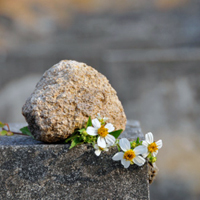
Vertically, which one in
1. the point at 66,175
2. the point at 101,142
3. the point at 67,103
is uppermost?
the point at 67,103

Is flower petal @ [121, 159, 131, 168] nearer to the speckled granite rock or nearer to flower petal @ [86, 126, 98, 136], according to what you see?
the speckled granite rock

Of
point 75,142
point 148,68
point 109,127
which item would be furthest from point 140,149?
point 148,68

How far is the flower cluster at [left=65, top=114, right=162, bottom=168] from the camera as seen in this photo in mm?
1347

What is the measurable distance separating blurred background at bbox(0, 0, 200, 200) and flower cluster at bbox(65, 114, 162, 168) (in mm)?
2875

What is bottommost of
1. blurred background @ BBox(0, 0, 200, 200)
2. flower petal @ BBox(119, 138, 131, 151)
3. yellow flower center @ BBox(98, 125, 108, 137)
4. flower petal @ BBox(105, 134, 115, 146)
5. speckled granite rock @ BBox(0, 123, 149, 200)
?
speckled granite rock @ BBox(0, 123, 149, 200)

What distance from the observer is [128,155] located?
1332 millimetres

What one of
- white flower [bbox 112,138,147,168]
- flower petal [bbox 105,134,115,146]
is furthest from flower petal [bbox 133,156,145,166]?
flower petal [bbox 105,134,115,146]

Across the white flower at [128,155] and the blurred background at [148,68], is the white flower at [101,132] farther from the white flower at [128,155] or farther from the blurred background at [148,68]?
the blurred background at [148,68]

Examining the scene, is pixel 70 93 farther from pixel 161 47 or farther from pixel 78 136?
pixel 161 47

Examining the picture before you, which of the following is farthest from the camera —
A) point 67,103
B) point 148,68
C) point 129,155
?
point 148,68

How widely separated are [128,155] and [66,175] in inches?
9.9

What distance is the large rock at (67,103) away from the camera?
1409 mm

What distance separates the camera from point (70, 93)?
1.47 m

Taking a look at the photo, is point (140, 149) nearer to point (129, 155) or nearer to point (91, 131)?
point (129, 155)
